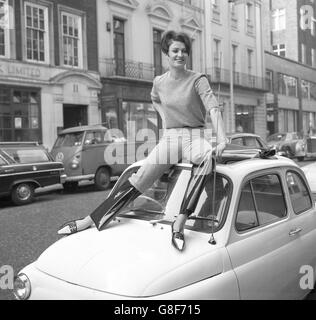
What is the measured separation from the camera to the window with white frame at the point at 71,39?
19844 millimetres

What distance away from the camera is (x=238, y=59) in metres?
33.5

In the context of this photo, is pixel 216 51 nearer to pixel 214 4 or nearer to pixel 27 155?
pixel 214 4

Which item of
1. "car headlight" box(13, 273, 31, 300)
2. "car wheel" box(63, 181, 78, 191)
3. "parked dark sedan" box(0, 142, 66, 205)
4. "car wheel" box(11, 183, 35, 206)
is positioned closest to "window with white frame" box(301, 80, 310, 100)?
"car wheel" box(63, 181, 78, 191)

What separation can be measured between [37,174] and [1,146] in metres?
1.13

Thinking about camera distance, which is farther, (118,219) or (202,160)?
(118,219)

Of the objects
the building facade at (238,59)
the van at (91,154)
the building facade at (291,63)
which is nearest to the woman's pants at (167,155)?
the van at (91,154)

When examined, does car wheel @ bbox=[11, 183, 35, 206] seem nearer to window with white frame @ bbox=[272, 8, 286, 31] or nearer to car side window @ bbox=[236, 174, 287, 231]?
car side window @ bbox=[236, 174, 287, 231]

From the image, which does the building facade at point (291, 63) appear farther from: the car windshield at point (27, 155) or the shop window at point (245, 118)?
the car windshield at point (27, 155)

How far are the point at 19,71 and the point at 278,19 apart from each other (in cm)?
3563

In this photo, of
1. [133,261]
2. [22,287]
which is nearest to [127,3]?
[22,287]

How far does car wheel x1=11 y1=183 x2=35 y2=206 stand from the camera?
11102 millimetres

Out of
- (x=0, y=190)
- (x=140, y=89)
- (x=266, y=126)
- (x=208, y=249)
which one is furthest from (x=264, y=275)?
(x=266, y=126)
